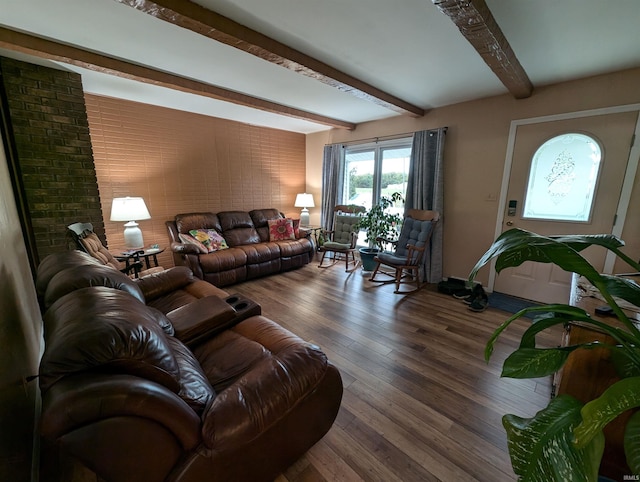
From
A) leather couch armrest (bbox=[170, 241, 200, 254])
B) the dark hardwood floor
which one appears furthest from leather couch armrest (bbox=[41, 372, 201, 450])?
leather couch armrest (bbox=[170, 241, 200, 254])

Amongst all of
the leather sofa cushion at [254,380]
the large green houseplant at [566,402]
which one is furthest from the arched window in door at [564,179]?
the leather sofa cushion at [254,380]

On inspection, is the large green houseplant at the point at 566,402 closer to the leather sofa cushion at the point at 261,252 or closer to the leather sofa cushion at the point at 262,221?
the leather sofa cushion at the point at 261,252

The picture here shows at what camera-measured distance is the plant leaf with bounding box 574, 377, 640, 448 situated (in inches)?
22.5

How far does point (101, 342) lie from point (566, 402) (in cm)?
128

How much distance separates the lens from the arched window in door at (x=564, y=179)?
2.70 metres

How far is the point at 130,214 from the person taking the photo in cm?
303

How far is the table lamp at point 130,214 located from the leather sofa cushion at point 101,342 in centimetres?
246

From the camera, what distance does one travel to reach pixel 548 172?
294cm

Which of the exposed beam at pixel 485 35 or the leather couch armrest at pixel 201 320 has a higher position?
the exposed beam at pixel 485 35

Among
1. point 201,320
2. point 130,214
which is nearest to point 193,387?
point 201,320

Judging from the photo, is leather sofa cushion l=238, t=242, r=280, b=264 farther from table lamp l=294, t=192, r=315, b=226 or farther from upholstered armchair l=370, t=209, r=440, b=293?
upholstered armchair l=370, t=209, r=440, b=293

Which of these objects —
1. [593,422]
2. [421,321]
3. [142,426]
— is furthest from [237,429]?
[421,321]

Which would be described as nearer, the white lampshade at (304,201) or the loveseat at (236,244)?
the loveseat at (236,244)

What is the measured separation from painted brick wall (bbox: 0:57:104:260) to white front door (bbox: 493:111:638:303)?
188 inches
